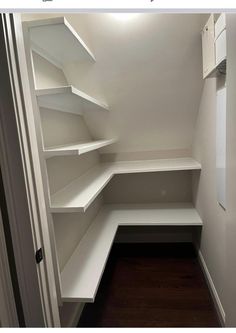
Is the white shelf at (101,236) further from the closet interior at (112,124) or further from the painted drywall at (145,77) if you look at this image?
the painted drywall at (145,77)

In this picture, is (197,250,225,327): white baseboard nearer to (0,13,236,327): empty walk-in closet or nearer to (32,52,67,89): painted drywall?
(0,13,236,327): empty walk-in closet

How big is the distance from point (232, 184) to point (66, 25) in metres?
1.13

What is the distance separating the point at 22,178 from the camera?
886 mm

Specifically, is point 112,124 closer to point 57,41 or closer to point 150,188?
point 150,188

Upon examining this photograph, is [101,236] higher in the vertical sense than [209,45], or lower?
lower

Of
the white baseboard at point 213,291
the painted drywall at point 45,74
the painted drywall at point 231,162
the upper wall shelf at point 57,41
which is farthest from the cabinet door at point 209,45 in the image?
the white baseboard at point 213,291

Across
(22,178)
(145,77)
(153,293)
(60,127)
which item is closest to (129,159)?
(145,77)

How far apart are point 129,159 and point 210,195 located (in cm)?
118

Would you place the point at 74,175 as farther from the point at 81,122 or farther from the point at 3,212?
the point at 3,212

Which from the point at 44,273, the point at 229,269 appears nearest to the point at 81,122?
the point at 44,273

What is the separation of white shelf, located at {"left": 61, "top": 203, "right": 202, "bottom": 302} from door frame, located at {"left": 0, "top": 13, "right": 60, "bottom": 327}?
0.32 meters

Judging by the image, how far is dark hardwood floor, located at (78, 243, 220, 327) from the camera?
5.53ft

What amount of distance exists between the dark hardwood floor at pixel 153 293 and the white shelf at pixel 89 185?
1.02 metres

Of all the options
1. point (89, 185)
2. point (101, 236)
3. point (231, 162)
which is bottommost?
point (101, 236)
